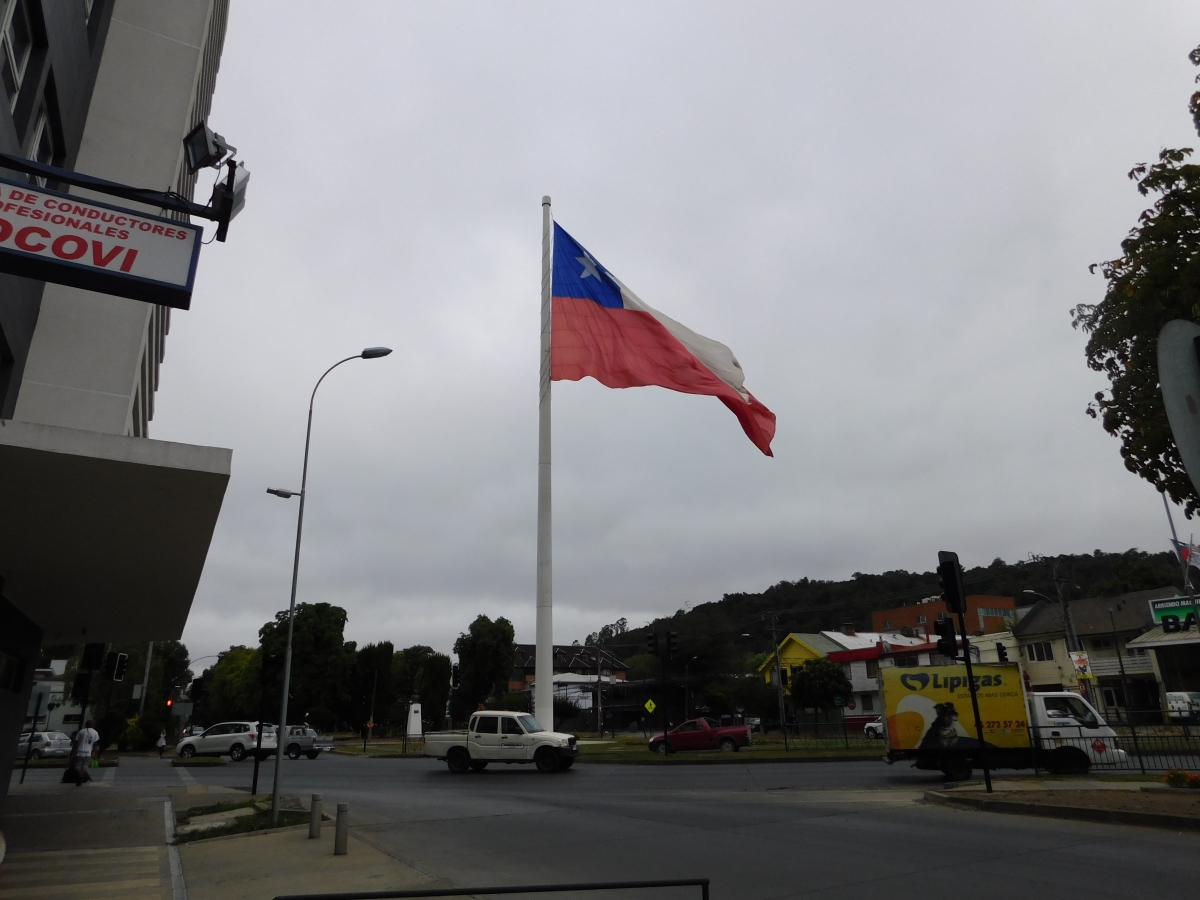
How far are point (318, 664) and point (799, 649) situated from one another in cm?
4216

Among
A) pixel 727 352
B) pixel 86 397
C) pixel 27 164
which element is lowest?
pixel 27 164

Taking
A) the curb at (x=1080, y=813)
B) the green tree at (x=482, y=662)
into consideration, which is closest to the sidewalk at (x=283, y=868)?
the curb at (x=1080, y=813)

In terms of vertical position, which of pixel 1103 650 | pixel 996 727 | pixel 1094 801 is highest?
pixel 1103 650

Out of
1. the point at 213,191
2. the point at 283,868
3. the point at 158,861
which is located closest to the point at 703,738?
the point at 158,861

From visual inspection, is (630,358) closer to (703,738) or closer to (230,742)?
(703,738)

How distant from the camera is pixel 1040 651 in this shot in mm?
59094

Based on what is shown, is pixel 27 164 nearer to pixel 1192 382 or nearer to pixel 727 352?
pixel 1192 382

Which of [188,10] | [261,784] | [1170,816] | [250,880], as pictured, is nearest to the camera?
[250,880]

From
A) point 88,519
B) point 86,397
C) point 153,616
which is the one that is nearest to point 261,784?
point 153,616

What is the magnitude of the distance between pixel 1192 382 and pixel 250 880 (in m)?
10.6

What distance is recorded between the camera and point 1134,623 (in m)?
53.7

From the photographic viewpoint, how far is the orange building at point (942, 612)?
80938 millimetres

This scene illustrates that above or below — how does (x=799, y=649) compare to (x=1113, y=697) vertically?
above

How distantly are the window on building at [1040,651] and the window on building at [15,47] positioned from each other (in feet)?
214
